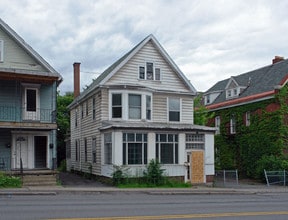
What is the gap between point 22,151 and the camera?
2734cm

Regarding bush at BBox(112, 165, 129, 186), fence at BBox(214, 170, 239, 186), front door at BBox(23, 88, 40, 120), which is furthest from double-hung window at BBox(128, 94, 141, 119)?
fence at BBox(214, 170, 239, 186)

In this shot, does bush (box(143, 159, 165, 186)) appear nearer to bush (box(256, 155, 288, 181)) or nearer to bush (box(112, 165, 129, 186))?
bush (box(112, 165, 129, 186))

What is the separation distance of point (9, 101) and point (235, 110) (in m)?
21.1

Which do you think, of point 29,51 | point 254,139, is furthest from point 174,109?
point 29,51

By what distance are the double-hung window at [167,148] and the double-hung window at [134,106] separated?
221 centimetres

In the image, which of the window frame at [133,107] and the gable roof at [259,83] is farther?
the gable roof at [259,83]

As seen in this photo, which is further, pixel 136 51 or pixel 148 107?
pixel 136 51

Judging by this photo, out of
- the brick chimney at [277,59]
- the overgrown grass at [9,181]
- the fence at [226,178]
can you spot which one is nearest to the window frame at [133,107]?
the fence at [226,178]

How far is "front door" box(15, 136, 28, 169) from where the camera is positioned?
27.1m

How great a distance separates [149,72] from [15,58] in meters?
9.52

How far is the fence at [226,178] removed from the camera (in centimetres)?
3212

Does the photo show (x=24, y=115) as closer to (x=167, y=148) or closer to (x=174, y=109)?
(x=167, y=148)

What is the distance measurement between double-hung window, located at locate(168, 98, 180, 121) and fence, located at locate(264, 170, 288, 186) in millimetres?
7607

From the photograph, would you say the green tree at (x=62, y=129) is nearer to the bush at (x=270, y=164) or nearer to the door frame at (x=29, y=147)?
the door frame at (x=29, y=147)
